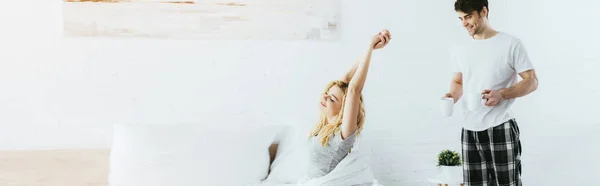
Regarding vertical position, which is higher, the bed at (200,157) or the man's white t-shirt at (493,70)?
the man's white t-shirt at (493,70)

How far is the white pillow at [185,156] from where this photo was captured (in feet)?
8.57

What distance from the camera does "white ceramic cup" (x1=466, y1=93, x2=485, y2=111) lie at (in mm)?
2355

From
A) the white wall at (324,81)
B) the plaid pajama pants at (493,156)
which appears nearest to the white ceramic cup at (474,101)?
the plaid pajama pants at (493,156)

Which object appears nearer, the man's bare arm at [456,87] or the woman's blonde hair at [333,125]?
the woman's blonde hair at [333,125]

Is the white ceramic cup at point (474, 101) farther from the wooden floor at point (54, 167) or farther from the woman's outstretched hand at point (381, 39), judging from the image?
the wooden floor at point (54, 167)

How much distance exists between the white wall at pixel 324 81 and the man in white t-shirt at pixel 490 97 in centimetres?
74

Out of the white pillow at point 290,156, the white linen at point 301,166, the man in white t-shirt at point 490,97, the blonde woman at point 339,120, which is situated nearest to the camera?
the blonde woman at point 339,120

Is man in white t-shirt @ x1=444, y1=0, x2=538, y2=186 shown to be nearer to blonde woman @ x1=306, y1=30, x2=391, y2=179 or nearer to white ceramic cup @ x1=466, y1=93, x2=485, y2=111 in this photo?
white ceramic cup @ x1=466, y1=93, x2=485, y2=111

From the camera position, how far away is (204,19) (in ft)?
9.75

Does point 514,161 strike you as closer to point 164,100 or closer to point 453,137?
point 453,137

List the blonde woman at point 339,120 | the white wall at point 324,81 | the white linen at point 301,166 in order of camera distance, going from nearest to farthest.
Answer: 1. the blonde woman at point 339,120
2. the white linen at point 301,166
3. the white wall at point 324,81

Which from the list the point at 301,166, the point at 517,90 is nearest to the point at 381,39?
the point at 517,90

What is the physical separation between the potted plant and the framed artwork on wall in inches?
31.9

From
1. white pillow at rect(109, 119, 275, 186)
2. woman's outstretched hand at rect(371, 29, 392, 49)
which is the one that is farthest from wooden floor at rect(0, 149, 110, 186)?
woman's outstretched hand at rect(371, 29, 392, 49)
